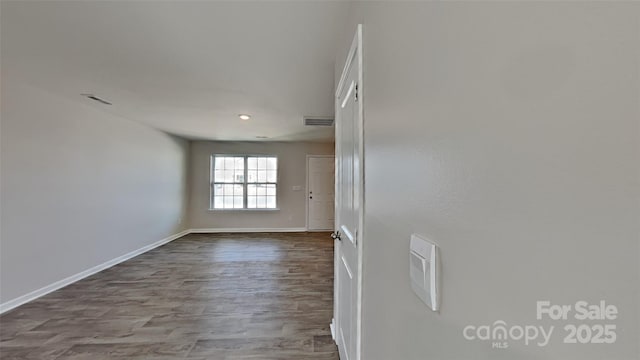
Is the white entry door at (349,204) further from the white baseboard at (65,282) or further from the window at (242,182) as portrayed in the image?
the window at (242,182)

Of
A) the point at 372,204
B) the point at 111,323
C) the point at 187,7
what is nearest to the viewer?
the point at 372,204

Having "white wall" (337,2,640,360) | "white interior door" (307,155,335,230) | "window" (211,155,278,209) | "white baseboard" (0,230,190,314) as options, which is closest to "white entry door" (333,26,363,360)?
"white wall" (337,2,640,360)

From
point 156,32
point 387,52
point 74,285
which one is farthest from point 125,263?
point 387,52

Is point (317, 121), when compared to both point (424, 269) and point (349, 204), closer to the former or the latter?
point (349, 204)

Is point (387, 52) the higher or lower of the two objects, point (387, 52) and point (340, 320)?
the higher

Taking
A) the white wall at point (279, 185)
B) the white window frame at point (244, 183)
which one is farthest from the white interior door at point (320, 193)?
the white window frame at point (244, 183)

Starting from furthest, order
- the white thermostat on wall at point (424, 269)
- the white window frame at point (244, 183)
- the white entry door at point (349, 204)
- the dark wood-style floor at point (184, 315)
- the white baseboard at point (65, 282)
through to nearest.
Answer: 1. the white window frame at point (244, 183)
2. the white baseboard at point (65, 282)
3. the dark wood-style floor at point (184, 315)
4. the white entry door at point (349, 204)
5. the white thermostat on wall at point (424, 269)

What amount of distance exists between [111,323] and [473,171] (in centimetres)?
326

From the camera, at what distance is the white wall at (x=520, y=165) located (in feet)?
0.93

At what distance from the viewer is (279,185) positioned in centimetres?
762

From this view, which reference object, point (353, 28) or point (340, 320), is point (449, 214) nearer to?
point (353, 28)

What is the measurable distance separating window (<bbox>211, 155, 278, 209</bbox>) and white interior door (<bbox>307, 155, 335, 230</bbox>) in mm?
917

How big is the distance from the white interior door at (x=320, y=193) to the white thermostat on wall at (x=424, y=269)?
692 cm

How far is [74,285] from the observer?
360cm
